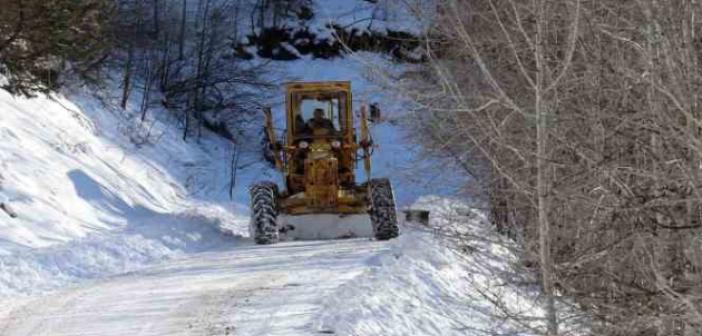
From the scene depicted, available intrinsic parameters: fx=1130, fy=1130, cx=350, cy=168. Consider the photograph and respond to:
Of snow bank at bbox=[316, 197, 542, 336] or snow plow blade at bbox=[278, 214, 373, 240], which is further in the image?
snow plow blade at bbox=[278, 214, 373, 240]

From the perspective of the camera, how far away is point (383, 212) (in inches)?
670

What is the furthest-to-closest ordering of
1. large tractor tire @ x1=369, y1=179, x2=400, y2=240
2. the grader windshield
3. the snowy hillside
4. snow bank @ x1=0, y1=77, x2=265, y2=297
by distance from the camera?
1. the grader windshield
2. large tractor tire @ x1=369, y1=179, x2=400, y2=240
3. snow bank @ x1=0, y1=77, x2=265, y2=297
4. the snowy hillside

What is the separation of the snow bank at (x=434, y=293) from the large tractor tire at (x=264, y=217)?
304cm

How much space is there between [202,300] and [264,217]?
19.4 ft

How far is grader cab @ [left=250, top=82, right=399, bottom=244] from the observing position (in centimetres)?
1702

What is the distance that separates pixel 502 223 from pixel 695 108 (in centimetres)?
392

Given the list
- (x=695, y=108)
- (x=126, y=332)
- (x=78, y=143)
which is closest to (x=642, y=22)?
(x=695, y=108)

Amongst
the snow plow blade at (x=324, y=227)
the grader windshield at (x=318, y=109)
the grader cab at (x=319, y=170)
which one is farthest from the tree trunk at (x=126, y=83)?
the snow plow blade at (x=324, y=227)

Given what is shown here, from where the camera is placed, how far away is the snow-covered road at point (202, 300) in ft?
31.5

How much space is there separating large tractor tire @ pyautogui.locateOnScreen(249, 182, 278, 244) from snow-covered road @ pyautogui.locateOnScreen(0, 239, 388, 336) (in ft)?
5.71

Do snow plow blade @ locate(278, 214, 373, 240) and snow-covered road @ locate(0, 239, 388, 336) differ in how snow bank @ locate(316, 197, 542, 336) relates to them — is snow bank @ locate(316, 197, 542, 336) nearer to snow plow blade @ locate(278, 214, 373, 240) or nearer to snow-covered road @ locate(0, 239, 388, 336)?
snow-covered road @ locate(0, 239, 388, 336)

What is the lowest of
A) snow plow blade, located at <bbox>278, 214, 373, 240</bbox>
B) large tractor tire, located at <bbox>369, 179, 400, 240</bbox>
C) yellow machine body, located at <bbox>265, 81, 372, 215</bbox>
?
snow plow blade, located at <bbox>278, 214, 373, 240</bbox>

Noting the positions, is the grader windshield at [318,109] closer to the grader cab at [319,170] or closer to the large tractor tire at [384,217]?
the grader cab at [319,170]

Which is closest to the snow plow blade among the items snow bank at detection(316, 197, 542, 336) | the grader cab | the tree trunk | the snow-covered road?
the grader cab
